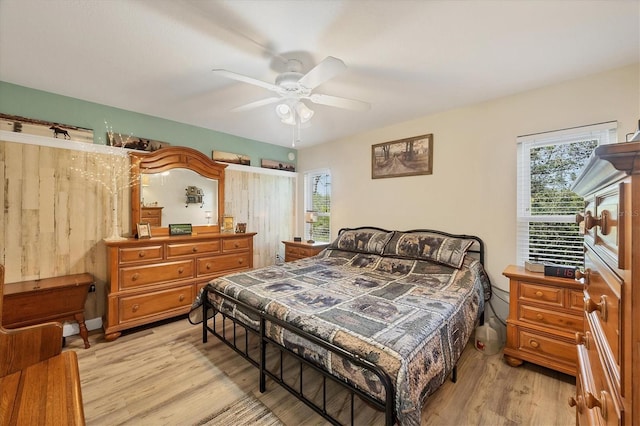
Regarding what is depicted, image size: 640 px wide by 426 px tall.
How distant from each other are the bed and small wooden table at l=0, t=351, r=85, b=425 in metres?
1.06

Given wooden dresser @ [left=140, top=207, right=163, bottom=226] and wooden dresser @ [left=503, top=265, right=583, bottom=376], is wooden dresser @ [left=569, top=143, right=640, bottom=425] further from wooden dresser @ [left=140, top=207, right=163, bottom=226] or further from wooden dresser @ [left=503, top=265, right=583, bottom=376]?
wooden dresser @ [left=140, top=207, right=163, bottom=226]

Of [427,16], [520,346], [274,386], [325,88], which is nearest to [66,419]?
[274,386]

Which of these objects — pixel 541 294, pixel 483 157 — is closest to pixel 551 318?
pixel 541 294

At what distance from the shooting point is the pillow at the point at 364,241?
3.40 meters

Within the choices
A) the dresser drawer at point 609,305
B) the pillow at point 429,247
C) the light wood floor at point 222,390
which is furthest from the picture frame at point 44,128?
the dresser drawer at point 609,305

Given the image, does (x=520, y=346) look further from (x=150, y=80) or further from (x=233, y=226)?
(x=150, y=80)

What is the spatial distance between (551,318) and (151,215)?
4.35m

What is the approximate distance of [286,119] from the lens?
7.93ft

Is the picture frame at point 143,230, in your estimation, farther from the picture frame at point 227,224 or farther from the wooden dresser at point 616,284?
the wooden dresser at point 616,284

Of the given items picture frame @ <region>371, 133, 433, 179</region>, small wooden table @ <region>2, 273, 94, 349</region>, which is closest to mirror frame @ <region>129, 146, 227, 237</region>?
small wooden table @ <region>2, 273, 94, 349</region>

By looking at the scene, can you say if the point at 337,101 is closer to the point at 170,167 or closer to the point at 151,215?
the point at 170,167

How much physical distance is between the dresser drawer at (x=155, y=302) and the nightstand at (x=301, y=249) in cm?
161

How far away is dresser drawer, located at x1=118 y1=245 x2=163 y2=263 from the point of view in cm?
284

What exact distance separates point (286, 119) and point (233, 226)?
2.26 meters
